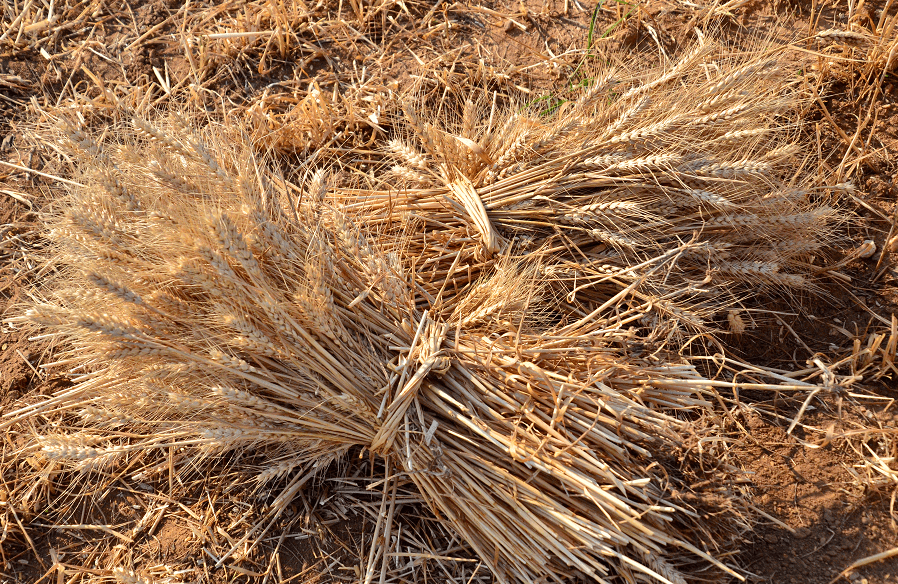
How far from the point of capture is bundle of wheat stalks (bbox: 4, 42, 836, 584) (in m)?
1.55

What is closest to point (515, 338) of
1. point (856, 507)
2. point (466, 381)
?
point (466, 381)

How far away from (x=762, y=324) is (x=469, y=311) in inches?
37.6

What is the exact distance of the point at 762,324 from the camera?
2.02 m

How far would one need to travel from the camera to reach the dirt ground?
5.32ft

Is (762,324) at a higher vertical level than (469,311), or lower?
lower

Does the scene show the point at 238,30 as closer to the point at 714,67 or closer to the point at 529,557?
the point at 714,67

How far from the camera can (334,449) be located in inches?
69.2

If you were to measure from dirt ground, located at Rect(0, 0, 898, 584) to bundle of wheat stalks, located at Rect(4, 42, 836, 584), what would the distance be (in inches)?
5.6

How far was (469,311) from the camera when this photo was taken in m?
1.85

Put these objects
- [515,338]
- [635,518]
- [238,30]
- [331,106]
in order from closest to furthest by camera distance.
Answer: [635,518] < [515,338] < [331,106] < [238,30]

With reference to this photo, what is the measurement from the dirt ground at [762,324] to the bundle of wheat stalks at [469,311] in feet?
0.46

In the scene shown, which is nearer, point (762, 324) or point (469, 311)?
point (469, 311)

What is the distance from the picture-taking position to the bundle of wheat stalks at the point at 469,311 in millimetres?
1551

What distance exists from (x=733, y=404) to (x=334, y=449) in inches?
45.8
